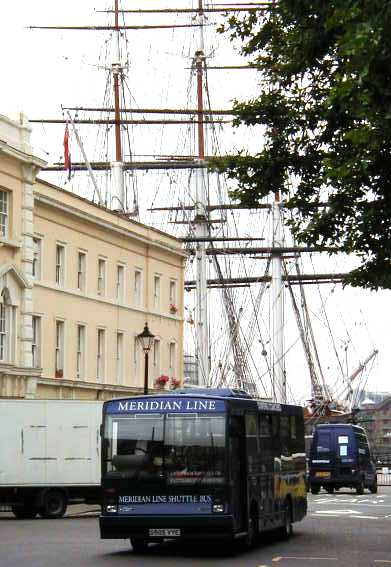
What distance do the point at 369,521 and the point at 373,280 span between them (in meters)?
11.5

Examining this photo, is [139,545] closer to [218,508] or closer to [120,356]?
[218,508]

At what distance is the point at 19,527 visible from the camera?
29094 mm

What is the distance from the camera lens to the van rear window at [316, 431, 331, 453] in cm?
5338

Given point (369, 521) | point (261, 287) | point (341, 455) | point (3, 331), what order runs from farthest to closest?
point (261, 287) < point (341, 455) < point (3, 331) < point (369, 521)

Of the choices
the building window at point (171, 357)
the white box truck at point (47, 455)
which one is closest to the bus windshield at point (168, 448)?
the white box truck at point (47, 455)

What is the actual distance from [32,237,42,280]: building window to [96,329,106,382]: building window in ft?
20.2

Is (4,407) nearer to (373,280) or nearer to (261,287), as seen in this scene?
(373,280)

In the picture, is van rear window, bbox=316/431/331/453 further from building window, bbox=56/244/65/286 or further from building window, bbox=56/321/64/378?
building window, bbox=56/244/65/286

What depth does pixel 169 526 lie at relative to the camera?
21172mm

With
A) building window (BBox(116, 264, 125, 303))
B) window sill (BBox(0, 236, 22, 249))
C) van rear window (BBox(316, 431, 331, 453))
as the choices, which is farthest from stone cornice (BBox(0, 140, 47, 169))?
van rear window (BBox(316, 431, 331, 453))

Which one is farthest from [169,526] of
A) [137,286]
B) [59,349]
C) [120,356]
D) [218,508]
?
[137,286]

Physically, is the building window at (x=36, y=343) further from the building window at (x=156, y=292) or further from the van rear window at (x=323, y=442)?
the van rear window at (x=323, y=442)

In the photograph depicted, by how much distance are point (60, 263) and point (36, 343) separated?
12.8 feet

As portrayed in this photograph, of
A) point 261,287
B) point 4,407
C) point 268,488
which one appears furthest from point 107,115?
point 268,488
